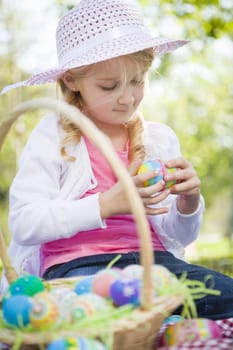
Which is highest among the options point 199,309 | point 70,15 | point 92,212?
point 70,15

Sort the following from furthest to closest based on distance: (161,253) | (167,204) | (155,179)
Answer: (167,204)
(161,253)
(155,179)

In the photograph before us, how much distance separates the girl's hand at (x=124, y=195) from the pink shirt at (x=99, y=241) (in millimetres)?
219

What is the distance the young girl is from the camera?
2.29 meters

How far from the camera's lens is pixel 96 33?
255 cm

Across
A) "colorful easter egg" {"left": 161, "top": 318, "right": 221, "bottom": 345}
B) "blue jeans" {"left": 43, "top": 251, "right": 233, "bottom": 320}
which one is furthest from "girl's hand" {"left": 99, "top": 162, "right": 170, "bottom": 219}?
"colorful easter egg" {"left": 161, "top": 318, "right": 221, "bottom": 345}

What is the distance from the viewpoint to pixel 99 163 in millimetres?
2592

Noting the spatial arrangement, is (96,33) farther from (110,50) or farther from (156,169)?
(156,169)

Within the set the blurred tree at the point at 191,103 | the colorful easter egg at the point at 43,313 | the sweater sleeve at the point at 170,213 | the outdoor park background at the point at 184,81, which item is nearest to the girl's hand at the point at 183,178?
the sweater sleeve at the point at 170,213

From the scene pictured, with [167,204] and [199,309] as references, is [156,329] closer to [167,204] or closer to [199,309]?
[199,309]

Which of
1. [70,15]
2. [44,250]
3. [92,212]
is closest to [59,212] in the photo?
[92,212]

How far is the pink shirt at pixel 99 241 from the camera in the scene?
2.43 m

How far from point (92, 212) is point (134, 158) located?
41 centimetres

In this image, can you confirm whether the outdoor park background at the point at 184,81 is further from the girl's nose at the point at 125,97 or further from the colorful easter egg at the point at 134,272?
the colorful easter egg at the point at 134,272

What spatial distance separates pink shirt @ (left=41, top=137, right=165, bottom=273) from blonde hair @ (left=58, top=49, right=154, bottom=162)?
12cm
